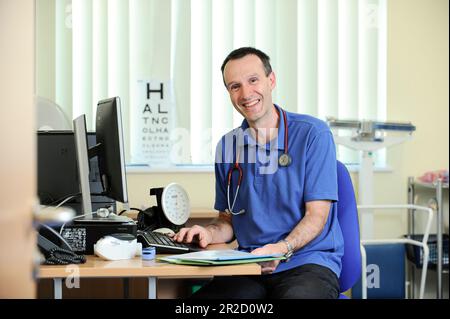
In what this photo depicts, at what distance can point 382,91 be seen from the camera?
2.64m

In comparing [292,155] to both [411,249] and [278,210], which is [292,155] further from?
[411,249]

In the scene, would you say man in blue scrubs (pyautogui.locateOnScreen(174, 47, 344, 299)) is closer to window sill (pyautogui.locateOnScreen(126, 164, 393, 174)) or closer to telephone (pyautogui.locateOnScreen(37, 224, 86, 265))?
telephone (pyautogui.locateOnScreen(37, 224, 86, 265))

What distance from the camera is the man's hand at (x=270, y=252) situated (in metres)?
1.31

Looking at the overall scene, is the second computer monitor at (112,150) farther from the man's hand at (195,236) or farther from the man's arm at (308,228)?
the man's arm at (308,228)

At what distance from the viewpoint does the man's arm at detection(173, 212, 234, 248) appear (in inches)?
54.7

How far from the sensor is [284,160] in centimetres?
151

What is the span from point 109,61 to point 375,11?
1.07 metres

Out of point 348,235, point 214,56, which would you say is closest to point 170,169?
point 214,56

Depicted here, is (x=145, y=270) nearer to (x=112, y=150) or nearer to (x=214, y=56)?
(x=112, y=150)

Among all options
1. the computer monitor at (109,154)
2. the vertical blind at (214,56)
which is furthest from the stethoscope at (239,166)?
the vertical blind at (214,56)

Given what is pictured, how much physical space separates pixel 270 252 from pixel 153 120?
4.78 ft

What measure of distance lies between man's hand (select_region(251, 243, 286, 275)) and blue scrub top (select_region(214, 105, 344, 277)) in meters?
0.08
